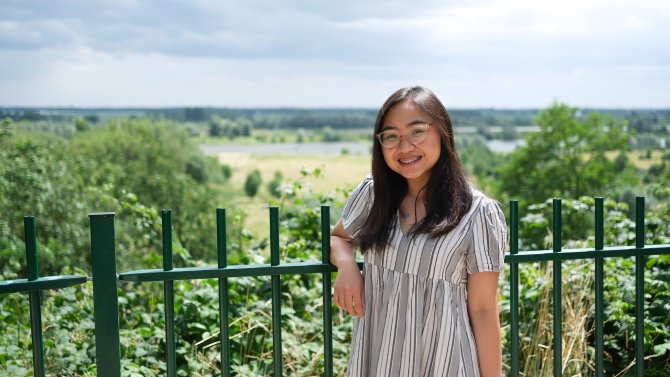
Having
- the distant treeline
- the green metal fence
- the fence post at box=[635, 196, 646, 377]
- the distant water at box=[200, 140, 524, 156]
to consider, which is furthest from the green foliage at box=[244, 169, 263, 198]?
the green metal fence

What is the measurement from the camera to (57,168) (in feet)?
35.3

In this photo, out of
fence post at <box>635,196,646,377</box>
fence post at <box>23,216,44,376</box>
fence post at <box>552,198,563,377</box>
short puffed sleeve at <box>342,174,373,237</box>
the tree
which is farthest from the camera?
the tree

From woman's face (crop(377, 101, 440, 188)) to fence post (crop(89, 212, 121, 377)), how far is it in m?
0.86

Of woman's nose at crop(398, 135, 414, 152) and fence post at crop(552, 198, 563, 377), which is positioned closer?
woman's nose at crop(398, 135, 414, 152)

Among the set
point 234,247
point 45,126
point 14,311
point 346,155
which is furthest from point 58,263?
point 346,155

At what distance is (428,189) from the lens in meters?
2.07

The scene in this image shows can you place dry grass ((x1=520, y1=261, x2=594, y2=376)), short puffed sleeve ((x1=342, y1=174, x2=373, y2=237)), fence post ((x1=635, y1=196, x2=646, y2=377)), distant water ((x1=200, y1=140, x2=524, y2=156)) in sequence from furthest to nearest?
1. distant water ((x1=200, y1=140, x2=524, y2=156))
2. dry grass ((x1=520, y1=261, x2=594, y2=376))
3. fence post ((x1=635, y1=196, x2=646, y2=377))
4. short puffed sleeve ((x1=342, y1=174, x2=373, y2=237))

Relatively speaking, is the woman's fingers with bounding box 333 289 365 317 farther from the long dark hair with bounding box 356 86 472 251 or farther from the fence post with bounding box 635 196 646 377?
the fence post with bounding box 635 196 646 377

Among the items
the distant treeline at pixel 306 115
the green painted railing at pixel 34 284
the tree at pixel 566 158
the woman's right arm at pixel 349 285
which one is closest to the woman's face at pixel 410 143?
the woman's right arm at pixel 349 285

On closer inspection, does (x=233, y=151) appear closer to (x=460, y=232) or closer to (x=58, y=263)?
(x=58, y=263)

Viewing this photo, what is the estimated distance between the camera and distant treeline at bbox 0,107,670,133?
697 inches

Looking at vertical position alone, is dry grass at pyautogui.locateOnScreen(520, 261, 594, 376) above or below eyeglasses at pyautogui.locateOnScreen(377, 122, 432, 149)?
below

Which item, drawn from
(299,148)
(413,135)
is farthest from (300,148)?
(413,135)

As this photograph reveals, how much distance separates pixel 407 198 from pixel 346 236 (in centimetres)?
26
